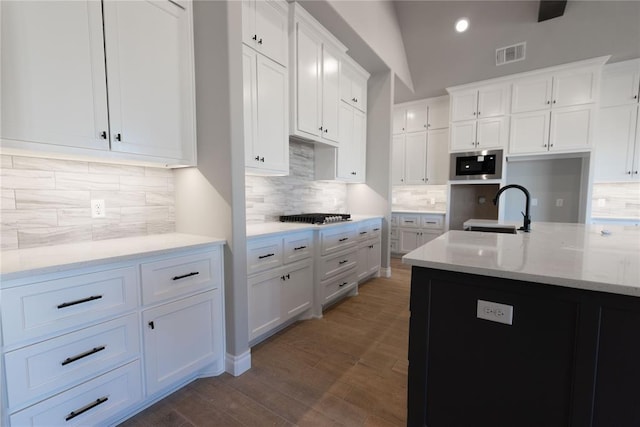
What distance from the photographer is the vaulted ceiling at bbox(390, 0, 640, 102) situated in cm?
331

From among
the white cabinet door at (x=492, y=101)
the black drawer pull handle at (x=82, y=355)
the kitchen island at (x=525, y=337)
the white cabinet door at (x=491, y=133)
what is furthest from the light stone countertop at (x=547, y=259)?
the white cabinet door at (x=492, y=101)

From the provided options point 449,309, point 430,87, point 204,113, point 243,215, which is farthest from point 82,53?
point 430,87

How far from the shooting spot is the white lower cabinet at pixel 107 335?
1085 millimetres

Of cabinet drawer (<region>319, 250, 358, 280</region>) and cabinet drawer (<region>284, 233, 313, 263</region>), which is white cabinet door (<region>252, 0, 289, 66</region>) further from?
cabinet drawer (<region>319, 250, 358, 280</region>)

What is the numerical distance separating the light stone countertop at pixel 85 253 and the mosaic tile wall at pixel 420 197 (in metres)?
4.43

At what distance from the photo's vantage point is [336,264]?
2908 millimetres

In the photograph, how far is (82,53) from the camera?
1394mm

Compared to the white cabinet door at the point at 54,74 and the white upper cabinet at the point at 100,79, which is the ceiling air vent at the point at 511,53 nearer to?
the white upper cabinet at the point at 100,79

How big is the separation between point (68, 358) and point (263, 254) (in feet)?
3.82

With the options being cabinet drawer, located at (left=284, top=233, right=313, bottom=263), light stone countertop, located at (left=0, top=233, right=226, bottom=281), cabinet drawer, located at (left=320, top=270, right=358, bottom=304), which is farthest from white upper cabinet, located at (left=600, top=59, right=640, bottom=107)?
light stone countertop, located at (left=0, top=233, right=226, bottom=281)

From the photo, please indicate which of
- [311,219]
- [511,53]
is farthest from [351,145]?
[511,53]

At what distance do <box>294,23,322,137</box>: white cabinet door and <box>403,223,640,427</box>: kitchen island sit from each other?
195 cm

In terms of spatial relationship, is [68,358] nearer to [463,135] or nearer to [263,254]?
[263,254]

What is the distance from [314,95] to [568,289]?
8.44ft
